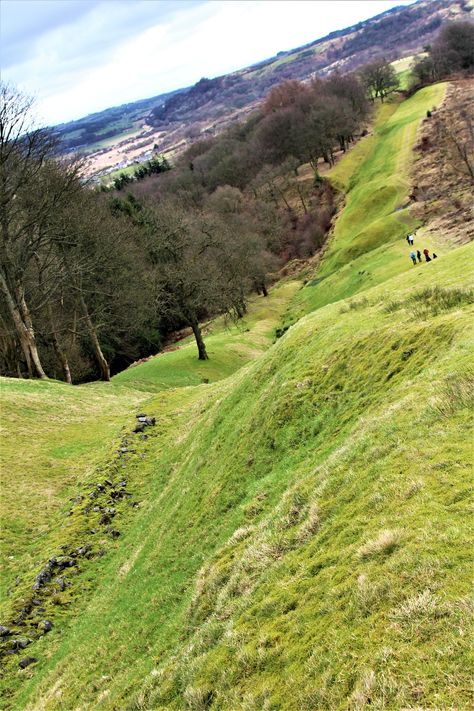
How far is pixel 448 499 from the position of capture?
23.0 ft

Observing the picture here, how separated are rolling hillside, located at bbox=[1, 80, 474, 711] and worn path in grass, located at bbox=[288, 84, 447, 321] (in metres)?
27.7

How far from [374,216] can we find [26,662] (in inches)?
3143

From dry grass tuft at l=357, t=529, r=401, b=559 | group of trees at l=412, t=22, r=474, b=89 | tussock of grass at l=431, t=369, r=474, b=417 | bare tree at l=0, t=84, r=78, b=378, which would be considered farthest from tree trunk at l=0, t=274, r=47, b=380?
group of trees at l=412, t=22, r=474, b=89

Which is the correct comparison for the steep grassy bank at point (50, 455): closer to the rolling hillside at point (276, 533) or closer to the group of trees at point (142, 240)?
the rolling hillside at point (276, 533)

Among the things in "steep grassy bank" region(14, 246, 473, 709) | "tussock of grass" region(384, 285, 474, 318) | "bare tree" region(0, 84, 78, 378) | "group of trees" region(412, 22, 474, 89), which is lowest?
"steep grassy bank" region(14, 246, 473, 709)

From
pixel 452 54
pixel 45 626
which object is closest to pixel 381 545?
pixel 45 626

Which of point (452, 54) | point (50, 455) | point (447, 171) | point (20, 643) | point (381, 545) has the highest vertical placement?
point (452, 54)

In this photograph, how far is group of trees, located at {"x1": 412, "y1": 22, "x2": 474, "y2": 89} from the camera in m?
133

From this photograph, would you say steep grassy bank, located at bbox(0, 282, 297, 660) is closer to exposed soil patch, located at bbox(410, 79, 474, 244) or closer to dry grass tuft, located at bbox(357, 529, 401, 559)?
dry grass tuft, located at bbox(357, 529, 401, 559)

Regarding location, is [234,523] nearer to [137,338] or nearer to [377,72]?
[137,338]

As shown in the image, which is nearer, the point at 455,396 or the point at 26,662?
the point at 455,396

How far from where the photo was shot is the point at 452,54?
133 meters

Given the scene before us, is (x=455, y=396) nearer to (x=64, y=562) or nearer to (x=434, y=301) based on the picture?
(x=434, y=301)

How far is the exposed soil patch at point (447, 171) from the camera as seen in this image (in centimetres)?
5253
